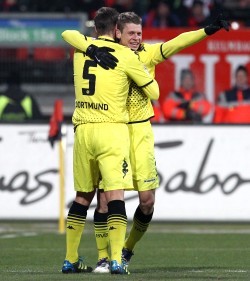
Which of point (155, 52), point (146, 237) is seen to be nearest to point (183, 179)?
point (146, 237)

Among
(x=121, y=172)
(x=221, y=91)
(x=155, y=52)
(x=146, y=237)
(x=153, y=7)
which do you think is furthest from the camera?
(x=153, y=7)

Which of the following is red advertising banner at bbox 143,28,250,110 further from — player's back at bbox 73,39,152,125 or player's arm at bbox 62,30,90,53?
player's back at bbox 73,39,152,125

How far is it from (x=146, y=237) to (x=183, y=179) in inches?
71.9

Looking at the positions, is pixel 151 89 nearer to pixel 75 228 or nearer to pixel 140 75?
pixel 140 75

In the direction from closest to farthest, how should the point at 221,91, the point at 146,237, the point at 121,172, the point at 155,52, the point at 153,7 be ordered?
1. the point at 121,172
2. the point at 155,52
3. the point at 146,237
4. the point at 221,91
5. the point at 153,7

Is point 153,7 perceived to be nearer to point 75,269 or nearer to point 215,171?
point 215,171

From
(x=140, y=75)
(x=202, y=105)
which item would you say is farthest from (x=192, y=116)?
(x=140, y=75)

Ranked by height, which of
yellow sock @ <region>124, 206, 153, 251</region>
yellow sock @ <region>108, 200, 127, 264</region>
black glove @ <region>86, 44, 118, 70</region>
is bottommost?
yellow sock @ <region>124, 206, 153, 251</region>

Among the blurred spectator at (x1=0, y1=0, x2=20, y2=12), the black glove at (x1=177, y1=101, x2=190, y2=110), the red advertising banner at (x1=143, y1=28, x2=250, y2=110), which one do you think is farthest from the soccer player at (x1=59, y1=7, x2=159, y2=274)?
the blurred spectator at (x1=0, y1=0, x2=20, y2=12)

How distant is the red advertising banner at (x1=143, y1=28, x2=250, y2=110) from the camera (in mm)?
21984

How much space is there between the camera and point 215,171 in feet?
56.6

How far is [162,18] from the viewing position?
77.6 ft

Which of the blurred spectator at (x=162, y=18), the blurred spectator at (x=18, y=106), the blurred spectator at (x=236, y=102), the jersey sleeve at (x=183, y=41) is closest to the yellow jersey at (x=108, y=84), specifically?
the jersey sleeve at (x=183, y=41)

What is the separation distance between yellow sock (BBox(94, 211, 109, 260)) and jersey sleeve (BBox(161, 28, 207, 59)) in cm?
158
